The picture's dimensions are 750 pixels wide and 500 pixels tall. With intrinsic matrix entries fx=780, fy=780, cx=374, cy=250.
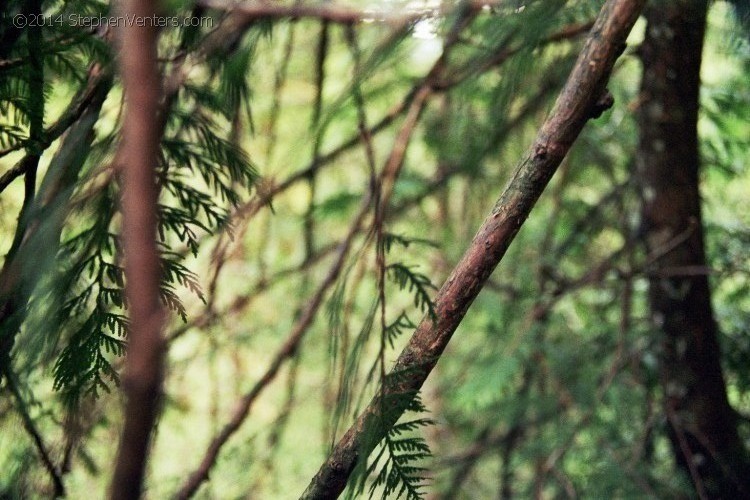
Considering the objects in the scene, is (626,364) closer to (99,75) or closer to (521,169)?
(521,169)

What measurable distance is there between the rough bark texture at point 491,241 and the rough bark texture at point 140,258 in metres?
A: 0.44

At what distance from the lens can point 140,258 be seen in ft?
1.39

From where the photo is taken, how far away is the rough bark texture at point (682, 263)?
5.57 ft

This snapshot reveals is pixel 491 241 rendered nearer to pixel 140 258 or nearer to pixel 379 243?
pixel 379 243

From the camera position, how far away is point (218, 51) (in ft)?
3.62

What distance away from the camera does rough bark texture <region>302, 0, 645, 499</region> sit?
0.85m

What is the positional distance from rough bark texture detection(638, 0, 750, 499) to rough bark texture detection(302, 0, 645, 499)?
2.96ft

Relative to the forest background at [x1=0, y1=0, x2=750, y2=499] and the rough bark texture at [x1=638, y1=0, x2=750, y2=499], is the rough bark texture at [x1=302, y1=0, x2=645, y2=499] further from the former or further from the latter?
the rough bark texture at [x1=638, y1=0, x2=750, y2=499]

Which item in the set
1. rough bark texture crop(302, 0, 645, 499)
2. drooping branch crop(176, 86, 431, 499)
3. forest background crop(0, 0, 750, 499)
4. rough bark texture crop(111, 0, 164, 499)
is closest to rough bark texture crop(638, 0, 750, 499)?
forest background crop(0, 0, 750, 499)

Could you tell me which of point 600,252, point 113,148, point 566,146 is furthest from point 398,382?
point 600,252

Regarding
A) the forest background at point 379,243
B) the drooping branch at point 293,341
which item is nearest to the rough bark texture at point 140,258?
the forest background at point 379,243

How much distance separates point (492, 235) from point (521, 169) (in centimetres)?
9

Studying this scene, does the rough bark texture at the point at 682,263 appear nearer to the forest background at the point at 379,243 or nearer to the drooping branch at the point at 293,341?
the forest background at the point at 379,243

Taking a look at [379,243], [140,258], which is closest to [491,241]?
[379,243]
